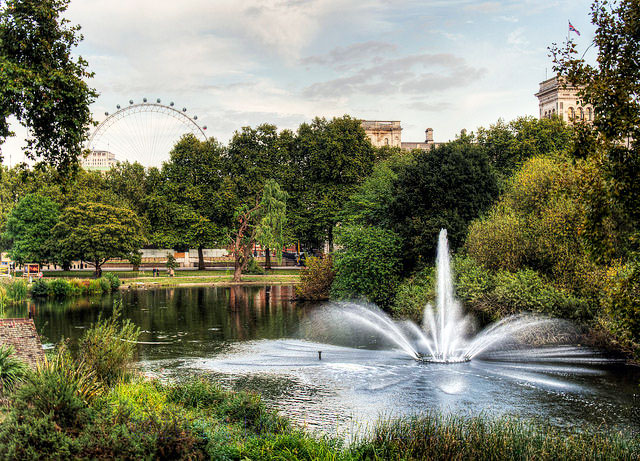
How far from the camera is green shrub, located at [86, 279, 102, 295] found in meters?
59.8

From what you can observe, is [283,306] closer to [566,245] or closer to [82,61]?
[566,245]

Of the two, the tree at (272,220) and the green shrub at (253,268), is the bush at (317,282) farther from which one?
the green shrub at (253,268)

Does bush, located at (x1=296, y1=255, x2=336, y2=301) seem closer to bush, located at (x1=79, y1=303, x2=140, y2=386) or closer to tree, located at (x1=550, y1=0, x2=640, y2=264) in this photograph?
bush, located at (x1=79, y1=303, x2=140, y2=386)

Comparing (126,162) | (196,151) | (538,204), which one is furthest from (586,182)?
(126,162)

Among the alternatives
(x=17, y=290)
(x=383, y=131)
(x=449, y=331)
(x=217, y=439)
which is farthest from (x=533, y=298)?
(x=383, y=131)

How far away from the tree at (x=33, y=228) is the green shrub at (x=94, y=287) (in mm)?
17421

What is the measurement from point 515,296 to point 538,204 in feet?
26.9

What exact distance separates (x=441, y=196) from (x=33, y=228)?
192 ft

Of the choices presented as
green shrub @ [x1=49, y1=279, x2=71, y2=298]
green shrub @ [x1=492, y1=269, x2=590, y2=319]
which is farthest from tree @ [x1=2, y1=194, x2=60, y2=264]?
green shrub @ [x1=492, y1=269, x2=590, y2=319]

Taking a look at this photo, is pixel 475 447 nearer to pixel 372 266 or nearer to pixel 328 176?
pixel 372 266

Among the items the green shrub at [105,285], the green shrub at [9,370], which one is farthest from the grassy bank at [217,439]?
the green shrub at [105,285]

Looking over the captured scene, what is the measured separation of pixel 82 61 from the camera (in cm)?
2339

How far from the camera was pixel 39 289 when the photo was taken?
55.5m

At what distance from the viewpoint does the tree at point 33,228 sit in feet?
246
